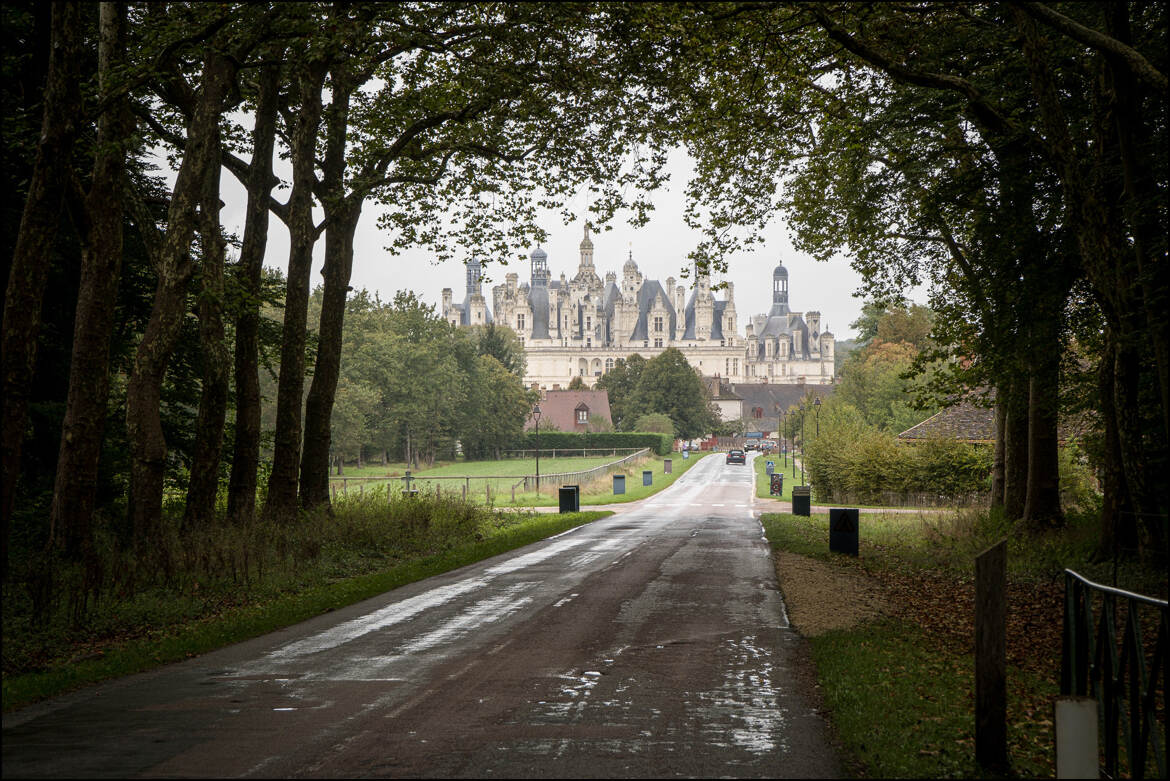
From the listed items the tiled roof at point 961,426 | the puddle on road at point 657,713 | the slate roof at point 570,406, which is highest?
the slate roof at point 570,406

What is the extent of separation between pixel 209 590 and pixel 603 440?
87.1m

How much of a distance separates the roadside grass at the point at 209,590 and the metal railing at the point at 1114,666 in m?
8.13

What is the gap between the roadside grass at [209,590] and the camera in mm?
9672

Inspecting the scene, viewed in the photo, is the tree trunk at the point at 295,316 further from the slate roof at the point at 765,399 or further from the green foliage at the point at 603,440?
the slate roof at the point at 765,399

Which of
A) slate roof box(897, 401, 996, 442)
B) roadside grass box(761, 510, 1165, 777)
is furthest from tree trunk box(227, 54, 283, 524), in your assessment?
slate roof box(897, 401, 996, 442)

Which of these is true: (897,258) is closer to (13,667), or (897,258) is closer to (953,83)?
(953,83)

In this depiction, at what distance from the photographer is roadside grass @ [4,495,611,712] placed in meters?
9.67

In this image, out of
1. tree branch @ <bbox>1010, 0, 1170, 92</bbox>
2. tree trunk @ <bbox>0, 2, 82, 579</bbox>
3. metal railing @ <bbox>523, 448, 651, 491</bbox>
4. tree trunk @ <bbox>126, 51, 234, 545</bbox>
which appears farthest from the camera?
metal railing @ <bbox>523, 448, 651, 491</bbox>

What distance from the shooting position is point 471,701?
7828 millimetres

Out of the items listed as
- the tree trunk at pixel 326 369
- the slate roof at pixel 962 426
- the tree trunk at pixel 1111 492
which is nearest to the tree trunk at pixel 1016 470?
the tree trunk at pixel 1111 492

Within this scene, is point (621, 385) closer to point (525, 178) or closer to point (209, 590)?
point (525, 178)

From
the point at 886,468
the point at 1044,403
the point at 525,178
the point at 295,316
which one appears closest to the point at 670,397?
the point at 886,468

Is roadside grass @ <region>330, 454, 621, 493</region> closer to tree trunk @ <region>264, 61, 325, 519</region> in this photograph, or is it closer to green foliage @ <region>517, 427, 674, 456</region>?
green foliage @ <region>517, 427, 674, 456</region>

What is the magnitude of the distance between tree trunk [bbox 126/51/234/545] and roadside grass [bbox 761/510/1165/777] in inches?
403
